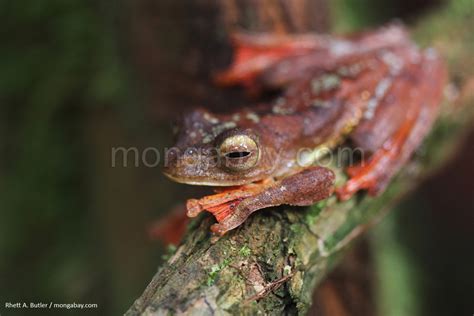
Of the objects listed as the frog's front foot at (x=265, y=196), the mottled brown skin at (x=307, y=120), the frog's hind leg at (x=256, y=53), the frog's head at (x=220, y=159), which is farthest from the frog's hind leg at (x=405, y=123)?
the frog's hind leg at (x=256, y=53)

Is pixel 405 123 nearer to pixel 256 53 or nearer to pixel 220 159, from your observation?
pixel 256 53

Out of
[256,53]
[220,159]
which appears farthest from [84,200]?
[220,159]

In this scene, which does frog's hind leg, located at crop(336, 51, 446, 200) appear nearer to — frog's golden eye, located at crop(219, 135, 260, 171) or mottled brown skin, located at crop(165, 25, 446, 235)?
mottled brown skin, located at crop(165, 25, 446, 235)

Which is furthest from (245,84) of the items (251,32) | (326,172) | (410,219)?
(410,219)

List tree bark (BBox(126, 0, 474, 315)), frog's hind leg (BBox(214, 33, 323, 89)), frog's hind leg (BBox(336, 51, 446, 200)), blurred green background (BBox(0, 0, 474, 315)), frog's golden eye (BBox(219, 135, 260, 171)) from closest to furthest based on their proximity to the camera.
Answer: tree bark (BBox(126, 0, 474, 315))
frog's golden eye (BBox(219, 135, 260, 171))
frog's hind leg (BBox(336, 51, 446, 200))
frog's hind leg (BBox(214, 33, 323, 89))
blurred green background (BBox(0, 0, 474, 315))

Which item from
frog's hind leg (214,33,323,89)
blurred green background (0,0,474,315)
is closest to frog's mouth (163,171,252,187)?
frog's hind leg (214,33,323,89)

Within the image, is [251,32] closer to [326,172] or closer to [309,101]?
[309,101]

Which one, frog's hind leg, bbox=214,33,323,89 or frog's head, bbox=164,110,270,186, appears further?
frog's hind leg, bbox=214,33,323,89
